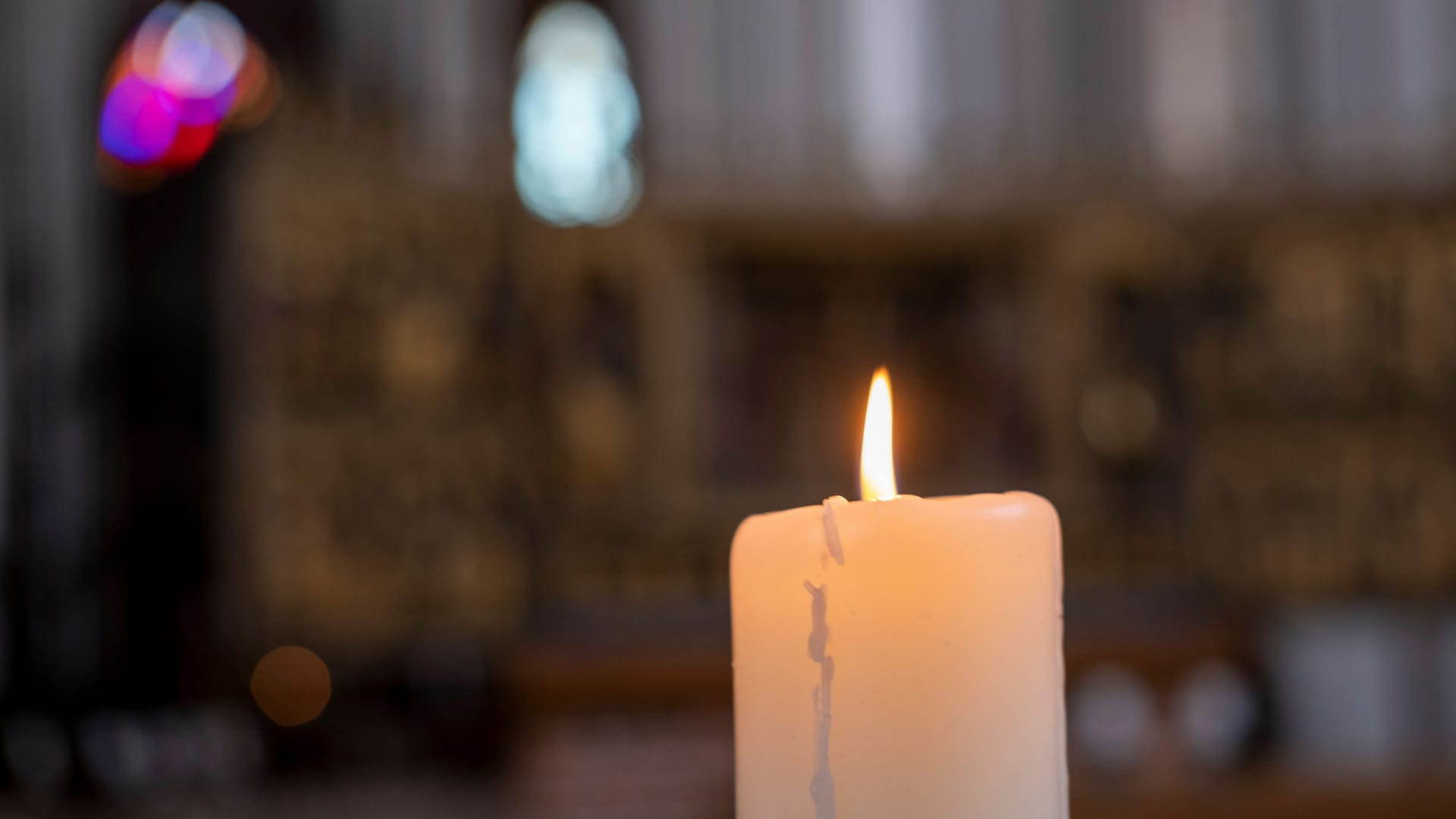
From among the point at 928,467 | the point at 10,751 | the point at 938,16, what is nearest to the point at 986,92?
the point at 938,16

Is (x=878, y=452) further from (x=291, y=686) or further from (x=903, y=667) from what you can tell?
A: (x=291, y=686)

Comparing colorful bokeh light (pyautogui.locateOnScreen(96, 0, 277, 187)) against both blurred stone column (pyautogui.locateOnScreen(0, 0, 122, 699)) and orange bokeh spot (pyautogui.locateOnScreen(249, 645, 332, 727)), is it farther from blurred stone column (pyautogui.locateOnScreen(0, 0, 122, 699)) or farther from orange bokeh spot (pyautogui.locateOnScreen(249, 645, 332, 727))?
orange bokeh spot (pyautogui.locateOnScreen(249, 645, 332, 727))

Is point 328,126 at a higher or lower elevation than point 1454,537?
higher

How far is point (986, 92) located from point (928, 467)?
5.66 ft

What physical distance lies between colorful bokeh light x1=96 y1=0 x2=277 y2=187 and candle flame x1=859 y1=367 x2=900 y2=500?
4655mm

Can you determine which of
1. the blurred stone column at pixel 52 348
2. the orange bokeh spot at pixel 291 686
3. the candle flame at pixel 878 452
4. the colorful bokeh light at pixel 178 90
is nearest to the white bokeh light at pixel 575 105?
the colorful bokeh light at pixel 178 90

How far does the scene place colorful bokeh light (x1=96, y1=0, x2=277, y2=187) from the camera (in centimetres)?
457

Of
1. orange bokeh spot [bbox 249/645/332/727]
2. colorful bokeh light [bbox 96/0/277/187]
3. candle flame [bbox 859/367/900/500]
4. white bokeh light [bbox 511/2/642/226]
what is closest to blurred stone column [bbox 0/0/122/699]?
colorful bokeh light [bbox 96/0/277/187]

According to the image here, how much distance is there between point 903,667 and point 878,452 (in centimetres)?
8

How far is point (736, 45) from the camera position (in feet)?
19.4

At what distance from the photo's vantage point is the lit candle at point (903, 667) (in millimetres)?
363

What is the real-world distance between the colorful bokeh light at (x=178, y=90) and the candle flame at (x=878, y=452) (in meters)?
4.66

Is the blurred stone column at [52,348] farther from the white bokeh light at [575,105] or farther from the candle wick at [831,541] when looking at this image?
the candle wick at [831,541]

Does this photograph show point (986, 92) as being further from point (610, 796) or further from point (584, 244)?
point (610, 796)
